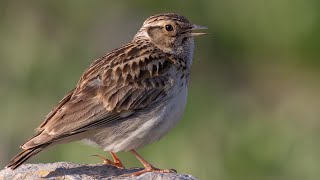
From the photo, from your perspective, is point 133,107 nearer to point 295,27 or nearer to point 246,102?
point 246,102

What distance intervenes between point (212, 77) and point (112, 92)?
8.12 metres

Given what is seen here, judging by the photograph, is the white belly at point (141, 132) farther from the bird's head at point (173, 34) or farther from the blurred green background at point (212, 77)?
the blurred green background at point (212, 77)

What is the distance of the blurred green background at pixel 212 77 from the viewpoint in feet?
58.3

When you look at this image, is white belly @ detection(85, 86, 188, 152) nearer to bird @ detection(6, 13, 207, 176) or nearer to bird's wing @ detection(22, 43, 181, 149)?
bird @ detection(6, 13, 207, 176)

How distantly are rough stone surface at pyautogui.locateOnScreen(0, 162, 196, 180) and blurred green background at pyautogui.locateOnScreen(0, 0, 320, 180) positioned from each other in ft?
11.7

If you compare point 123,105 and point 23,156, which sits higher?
point 123,105

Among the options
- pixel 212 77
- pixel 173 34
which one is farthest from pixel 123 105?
pixel 212 77

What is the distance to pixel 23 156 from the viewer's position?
1287 cm

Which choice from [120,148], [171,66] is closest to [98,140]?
[120,148]

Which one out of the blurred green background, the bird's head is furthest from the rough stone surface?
the blurred green background

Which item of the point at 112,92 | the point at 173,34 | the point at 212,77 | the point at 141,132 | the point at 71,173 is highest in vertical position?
the point at 173,34

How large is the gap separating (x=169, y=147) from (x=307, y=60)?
4.83 m

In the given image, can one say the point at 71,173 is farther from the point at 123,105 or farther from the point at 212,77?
the point at 212,77

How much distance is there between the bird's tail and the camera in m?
12.8
